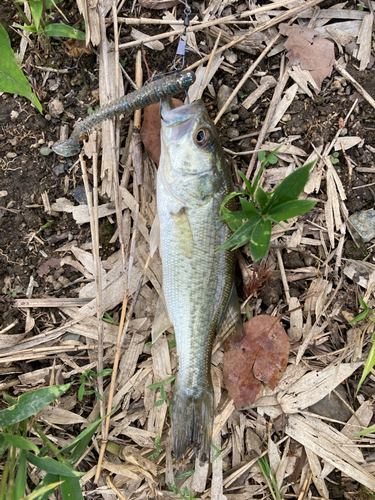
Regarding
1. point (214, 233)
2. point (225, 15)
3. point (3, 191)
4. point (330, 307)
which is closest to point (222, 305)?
point (214, 233)

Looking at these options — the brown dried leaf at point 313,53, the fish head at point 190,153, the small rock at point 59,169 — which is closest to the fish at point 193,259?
the fish head at point 190,153

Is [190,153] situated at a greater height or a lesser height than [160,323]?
greater

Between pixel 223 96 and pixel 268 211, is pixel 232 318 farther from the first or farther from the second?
pixel 223 96

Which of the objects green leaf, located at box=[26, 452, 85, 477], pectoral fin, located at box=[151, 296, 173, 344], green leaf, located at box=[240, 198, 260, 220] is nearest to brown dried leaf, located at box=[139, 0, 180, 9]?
green leaf, located at box=[240, 198, 260, 220]

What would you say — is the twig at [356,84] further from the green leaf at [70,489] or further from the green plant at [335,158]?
the green leaf at [70,489]

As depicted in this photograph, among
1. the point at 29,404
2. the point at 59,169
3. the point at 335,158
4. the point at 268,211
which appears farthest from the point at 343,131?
the point at 29,404

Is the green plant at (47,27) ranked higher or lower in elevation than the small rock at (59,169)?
higher

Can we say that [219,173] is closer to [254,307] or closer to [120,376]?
[254,307]
